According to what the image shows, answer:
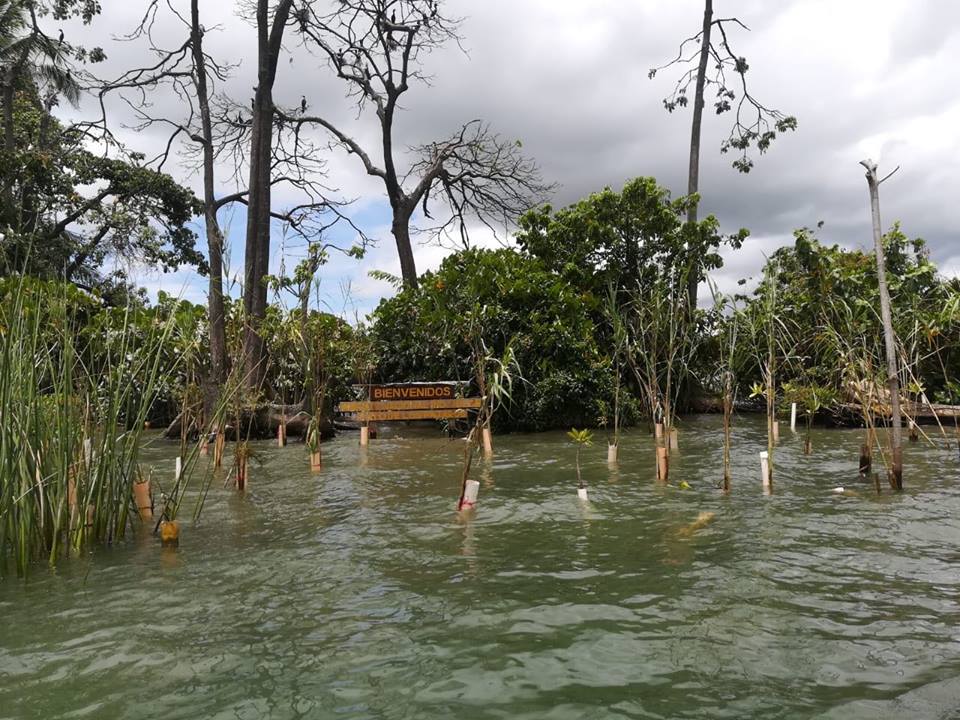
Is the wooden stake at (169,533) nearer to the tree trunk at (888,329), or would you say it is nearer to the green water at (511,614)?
the green water at (511,614)

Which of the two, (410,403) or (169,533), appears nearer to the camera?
(169,533)

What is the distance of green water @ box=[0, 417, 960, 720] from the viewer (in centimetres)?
290

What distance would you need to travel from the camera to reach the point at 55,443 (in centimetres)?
461

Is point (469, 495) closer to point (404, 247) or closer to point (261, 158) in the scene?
point (261, 158)

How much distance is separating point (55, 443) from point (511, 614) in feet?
9.60

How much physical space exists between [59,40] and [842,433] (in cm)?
2232

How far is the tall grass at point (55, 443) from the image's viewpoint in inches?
161

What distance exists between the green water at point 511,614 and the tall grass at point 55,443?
0.87 ft

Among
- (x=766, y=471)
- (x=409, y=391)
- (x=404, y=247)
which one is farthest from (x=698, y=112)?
(x=766, y=471)

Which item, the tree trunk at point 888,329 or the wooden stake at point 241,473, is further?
the wooden stake at point 241,473

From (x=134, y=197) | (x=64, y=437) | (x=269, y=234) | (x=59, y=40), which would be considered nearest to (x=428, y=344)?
(x=269, y=234)

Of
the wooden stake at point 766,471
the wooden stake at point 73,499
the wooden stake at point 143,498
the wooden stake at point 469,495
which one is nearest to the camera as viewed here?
the wooden stake at point 73,499

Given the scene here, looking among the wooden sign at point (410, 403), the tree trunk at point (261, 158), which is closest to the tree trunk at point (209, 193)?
the tree trunk at point (261, 158)

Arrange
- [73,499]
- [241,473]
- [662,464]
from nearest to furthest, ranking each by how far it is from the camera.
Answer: [73,499]
[241,473]
[662,464]
